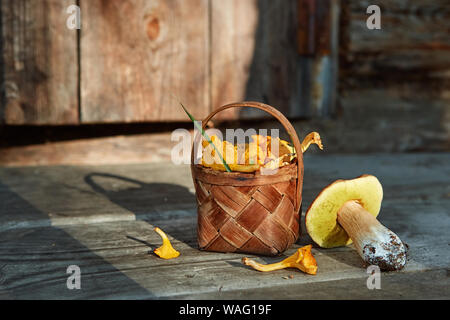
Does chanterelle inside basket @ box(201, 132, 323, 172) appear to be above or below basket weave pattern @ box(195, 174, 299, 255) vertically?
above

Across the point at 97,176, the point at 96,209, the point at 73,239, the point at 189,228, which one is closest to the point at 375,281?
the point at 189,228

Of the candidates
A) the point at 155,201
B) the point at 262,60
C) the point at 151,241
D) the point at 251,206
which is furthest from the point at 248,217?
the point at 262,60

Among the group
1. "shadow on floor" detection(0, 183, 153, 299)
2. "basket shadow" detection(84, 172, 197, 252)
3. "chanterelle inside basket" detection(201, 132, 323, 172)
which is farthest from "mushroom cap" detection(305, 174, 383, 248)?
"shadow on floor" detection(0, 183, 153, 299)

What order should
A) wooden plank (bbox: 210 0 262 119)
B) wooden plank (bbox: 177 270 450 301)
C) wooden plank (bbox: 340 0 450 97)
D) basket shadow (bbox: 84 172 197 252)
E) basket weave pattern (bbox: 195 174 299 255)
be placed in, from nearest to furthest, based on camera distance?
1. wooden plank (bbox: 177 270 450 301)
2. basket weave pattern (bbox: 195 174 299 255)
3. basket shadow (bbox: 84 172 197 252)
4. wooden plank (bbox: 210 0 262 119)
5. wooden plank (bbox: 340 0 450 97)

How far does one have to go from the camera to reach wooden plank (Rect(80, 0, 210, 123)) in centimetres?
283

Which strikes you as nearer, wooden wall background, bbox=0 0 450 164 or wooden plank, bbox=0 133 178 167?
wooden wall background, bbox=0 0 450 164

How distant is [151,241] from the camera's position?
1773 mm

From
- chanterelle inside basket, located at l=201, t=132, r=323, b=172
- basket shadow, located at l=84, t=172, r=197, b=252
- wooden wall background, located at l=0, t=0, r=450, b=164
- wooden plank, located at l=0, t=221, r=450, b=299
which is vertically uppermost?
wooden wall background, located at l=0, t=0, r=450, b=164

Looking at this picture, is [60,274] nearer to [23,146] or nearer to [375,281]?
[375,281]

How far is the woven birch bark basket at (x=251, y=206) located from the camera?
1550 mm

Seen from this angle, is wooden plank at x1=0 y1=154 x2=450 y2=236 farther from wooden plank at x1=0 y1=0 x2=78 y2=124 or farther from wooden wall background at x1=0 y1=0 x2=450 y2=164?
wooden plank at x1=0 y1=0 x2=78 y2=124

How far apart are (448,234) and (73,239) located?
1344 millimetres

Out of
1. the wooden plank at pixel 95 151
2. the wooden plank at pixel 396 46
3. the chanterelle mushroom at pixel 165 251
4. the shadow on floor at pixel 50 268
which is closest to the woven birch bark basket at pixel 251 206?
the chanterelle mushroom at pixel 165 251

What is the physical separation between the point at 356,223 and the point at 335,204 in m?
0.10
